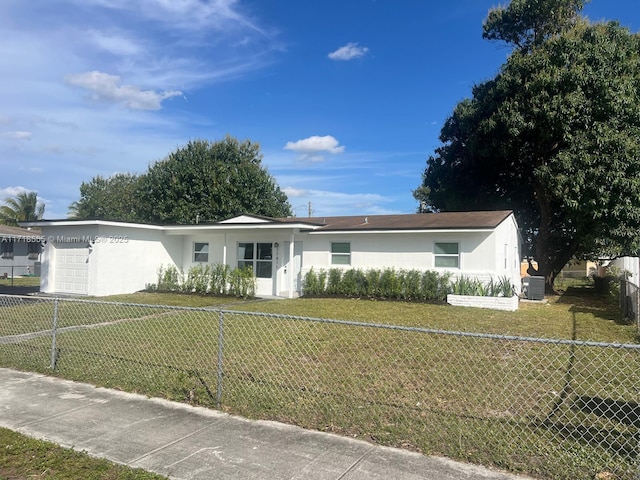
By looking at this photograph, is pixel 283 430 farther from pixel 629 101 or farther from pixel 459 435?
pixel 629 101

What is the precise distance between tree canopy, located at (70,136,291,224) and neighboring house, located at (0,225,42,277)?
4.54 m

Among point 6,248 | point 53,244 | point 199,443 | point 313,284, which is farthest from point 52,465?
point 6,248

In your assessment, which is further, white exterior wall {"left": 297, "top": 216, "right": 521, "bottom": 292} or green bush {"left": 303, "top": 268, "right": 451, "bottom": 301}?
green bush {"left": 303, "top": 268, "right": 451, "bottom": 301}

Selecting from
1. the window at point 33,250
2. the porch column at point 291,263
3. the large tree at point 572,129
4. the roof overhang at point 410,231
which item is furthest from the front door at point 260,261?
the window at point 33,250

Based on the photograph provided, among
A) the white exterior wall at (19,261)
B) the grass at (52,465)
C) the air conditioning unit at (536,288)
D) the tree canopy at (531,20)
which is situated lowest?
the grass at (52,465)

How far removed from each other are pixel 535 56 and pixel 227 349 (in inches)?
750

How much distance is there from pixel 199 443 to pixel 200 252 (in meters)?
17.1

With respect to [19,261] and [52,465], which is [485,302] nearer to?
[52,465]

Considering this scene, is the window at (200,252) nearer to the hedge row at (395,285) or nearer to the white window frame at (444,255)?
the hedge row at (395,285)

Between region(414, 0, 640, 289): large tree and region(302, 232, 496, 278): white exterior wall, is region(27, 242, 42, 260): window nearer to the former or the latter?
region(302, 232, 496, 278): white exterior wall

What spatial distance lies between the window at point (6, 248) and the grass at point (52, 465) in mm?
29631

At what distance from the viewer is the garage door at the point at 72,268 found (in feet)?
59.1

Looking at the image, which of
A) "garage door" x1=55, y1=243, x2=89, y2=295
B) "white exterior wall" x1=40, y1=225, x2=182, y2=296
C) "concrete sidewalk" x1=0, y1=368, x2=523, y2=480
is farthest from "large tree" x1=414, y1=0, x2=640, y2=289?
"garage door" x1=55, y1=243, x2=89, y2=295

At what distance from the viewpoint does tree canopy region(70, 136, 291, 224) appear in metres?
31.3
